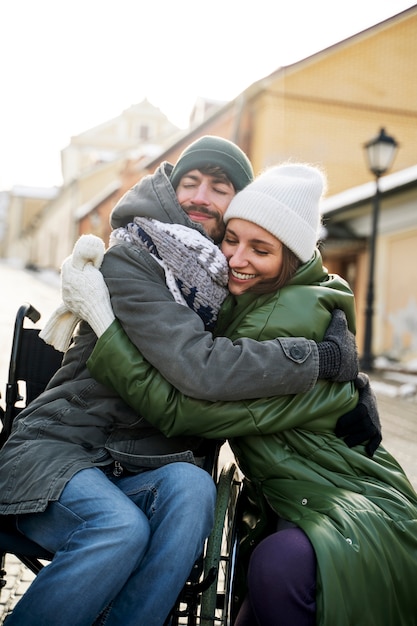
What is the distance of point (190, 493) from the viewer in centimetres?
193

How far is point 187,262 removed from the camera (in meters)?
2.16

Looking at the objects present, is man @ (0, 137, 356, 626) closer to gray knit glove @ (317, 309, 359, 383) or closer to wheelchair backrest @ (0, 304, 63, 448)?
gray knit glove @ (317, 309, 359, 383)

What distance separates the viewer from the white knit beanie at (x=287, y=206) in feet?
7.48

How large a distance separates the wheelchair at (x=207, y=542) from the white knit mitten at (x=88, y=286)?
388 mm

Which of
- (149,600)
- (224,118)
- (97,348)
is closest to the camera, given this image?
(149,600)

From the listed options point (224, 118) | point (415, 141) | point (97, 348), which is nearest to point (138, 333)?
point (97, 348)

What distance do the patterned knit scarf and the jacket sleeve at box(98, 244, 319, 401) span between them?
7cm

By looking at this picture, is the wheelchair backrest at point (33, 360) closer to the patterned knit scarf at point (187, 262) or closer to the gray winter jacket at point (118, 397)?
the gray winter jacket at point (118, 397)

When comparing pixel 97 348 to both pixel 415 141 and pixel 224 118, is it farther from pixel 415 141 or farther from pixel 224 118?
pixel 415 141

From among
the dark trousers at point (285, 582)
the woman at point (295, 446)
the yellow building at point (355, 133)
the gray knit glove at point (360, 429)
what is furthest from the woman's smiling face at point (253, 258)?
the yellow building at point (355, 133)

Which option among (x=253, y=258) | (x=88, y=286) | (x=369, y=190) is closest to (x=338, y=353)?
(x=253, y=258)

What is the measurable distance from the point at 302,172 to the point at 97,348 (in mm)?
1027

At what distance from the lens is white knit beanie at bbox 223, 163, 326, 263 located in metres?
2.28

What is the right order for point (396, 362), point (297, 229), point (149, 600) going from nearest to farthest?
point (149, 600) < point (297, 229) < point (396, 362)
